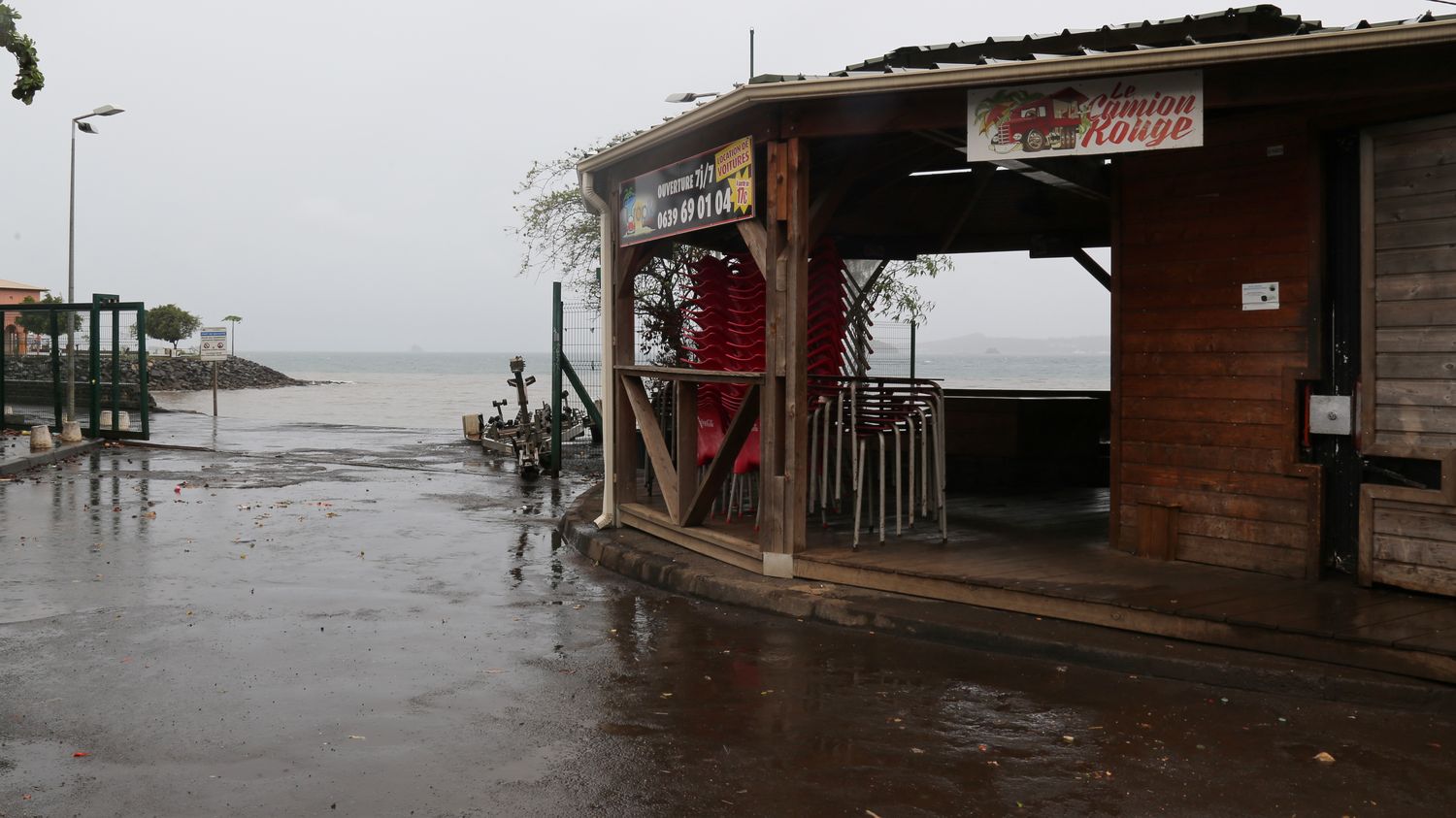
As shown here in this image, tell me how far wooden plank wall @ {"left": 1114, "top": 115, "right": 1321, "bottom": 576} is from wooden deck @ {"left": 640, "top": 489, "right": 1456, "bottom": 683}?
0.28 m

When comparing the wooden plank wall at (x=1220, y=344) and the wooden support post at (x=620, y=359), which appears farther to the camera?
the wooden support post at (x=620, y=359)

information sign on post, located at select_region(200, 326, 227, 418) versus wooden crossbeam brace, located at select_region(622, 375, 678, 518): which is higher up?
information sign on post, located at select_region(200, 326, 227, 418)

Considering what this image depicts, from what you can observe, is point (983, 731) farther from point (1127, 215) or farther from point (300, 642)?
point (1127, 215)

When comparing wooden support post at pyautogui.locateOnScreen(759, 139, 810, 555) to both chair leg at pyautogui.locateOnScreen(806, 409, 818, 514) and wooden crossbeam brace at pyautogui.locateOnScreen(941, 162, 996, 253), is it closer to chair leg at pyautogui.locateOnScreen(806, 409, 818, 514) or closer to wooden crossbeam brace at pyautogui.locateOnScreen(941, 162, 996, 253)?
chair leg at pyautogui.locateOnScreen(806, 409, 818, 514)

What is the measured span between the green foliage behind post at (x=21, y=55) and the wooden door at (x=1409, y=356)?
26.5 feet

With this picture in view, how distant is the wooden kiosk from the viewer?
596cm

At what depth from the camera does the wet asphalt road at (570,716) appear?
4.07 meters

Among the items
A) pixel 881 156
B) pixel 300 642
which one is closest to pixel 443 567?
pixel 300 642

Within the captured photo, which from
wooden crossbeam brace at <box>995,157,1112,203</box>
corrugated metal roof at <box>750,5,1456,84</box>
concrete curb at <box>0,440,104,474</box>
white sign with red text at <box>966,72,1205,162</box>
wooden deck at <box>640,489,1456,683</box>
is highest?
corrugated metal roof at <box>750,5,1456,84</box>

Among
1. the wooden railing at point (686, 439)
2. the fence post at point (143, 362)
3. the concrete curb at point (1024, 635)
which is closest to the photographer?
the concrete curb at point (1024, 635)

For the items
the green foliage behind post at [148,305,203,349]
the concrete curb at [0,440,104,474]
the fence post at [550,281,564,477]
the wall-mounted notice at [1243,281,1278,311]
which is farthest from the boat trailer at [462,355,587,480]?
the green foliage behind post at [148,305,203,349]

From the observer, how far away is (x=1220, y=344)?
23.3ft

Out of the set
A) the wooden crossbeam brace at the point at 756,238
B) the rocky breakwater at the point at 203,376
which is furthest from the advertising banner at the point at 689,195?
the rocky breakwater at the point at 203,376

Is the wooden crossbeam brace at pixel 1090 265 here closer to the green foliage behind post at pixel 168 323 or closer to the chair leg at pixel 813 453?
the chair leg at pixel 813 453
